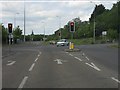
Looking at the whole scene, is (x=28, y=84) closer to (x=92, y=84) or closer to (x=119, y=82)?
(x=92, y=84)

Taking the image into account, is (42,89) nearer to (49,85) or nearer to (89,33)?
(49,85)

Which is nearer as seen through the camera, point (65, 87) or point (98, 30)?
point (65, 87)

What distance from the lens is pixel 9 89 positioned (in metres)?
12.5

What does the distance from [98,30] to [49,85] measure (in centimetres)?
12361

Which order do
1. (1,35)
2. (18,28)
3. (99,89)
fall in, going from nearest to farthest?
(99,89), (1,35), (18,28)

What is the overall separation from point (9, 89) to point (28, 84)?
1453 millimetres

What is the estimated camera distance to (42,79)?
15516 mm

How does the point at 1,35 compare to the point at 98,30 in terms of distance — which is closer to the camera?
the point at 1,35

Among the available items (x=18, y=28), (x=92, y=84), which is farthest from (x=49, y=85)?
(x=18, y=28)

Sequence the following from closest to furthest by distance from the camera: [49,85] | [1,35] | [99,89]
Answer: [99,89] < [49,85] < [1,35]

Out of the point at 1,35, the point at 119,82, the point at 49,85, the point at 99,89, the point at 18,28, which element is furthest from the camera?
the point at 18,28

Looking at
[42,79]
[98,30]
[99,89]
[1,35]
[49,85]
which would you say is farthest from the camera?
[98,30]

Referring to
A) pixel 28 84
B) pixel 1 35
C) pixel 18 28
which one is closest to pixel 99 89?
pixel 28 84

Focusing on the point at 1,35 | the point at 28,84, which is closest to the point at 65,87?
the point at 28,84
